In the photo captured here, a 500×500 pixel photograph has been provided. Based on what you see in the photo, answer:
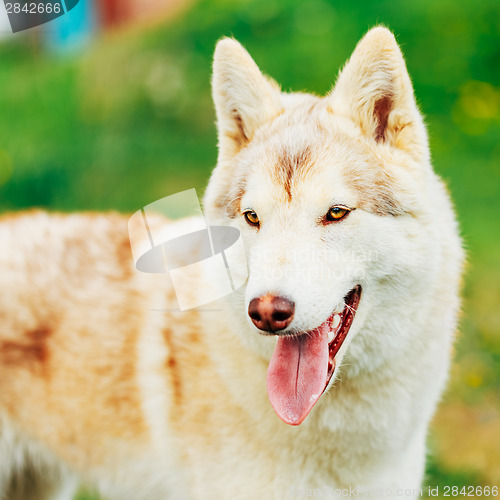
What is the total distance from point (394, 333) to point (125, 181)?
5.83 metres

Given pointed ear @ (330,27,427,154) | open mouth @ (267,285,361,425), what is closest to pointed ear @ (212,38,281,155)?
pointed ear @ (330,27,427,154)

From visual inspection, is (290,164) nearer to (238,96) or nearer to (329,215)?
(329,215)

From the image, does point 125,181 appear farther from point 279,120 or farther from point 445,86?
point 279,120

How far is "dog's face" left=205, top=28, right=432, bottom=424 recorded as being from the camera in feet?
7.80

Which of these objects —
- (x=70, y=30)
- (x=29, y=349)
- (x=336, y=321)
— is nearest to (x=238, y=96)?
(x=336, y=321)

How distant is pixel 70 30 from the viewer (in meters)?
10.2

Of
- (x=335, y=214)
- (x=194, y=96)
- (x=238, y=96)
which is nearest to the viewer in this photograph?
(x=335, y=214)

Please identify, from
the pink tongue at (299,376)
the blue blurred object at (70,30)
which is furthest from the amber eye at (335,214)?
→ the blue blurred object at (70,30)

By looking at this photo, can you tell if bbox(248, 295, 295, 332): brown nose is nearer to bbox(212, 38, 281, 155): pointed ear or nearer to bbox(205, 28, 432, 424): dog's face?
bbox(205, 28, 432, 424): dog's face

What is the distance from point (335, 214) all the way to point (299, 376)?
61cm

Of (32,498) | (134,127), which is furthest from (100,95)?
(32,498)

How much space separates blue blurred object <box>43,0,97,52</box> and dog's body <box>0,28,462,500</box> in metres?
7.23

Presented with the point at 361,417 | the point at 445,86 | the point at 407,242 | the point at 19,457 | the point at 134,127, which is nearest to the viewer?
the point at 407,242

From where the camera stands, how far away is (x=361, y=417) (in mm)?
2781
